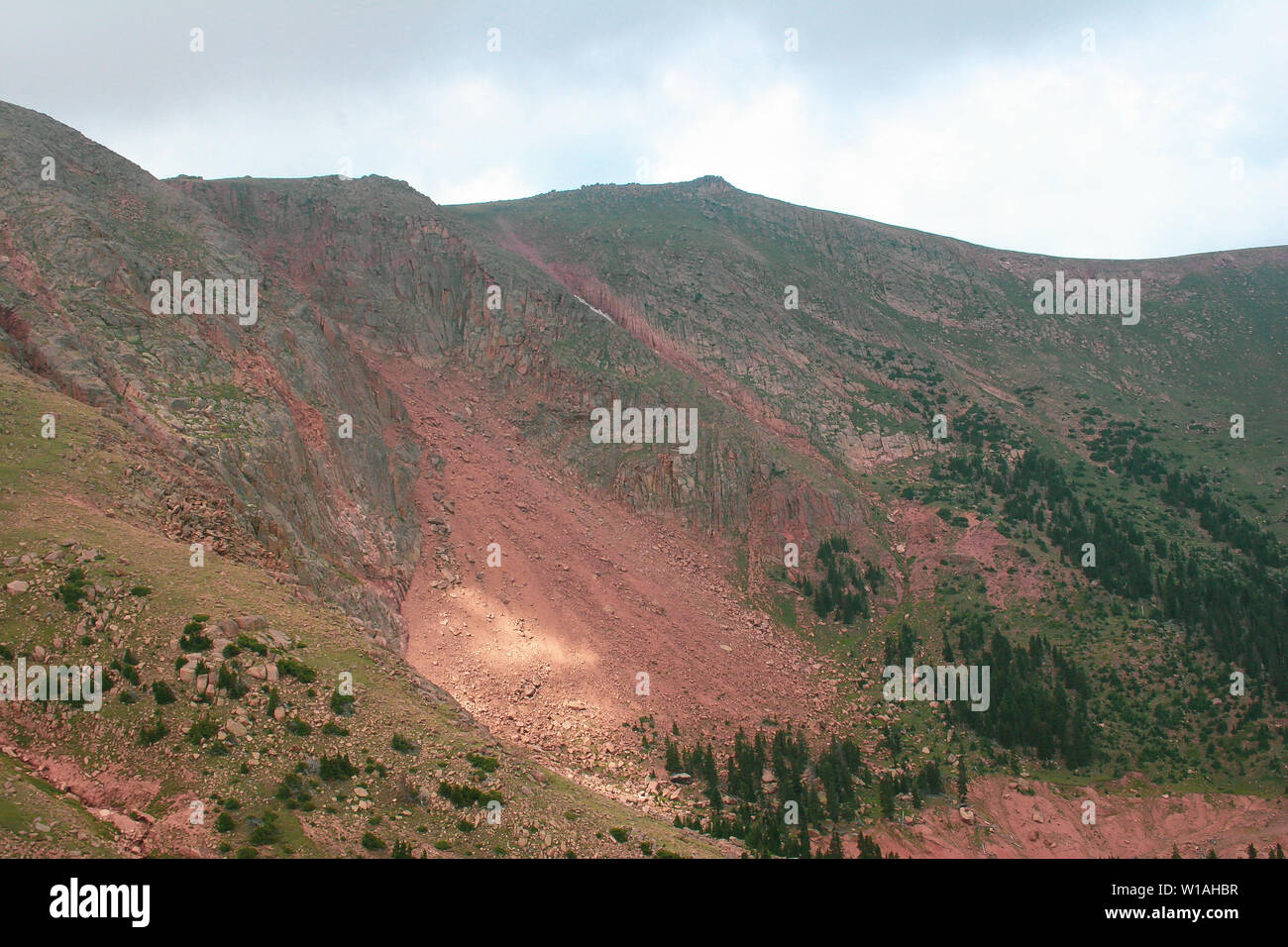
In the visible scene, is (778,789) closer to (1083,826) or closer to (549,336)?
(1083,826)

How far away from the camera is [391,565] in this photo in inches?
1463

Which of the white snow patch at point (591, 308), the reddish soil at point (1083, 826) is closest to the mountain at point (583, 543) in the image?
the reddish soil at point (1083, 826)

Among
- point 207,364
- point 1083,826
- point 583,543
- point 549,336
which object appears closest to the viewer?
point 207,364

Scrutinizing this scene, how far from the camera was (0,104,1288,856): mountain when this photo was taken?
2077cm

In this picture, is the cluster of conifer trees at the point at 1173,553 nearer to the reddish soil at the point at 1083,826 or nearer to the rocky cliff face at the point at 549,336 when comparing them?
the rocky cliff face at the point at 549,336

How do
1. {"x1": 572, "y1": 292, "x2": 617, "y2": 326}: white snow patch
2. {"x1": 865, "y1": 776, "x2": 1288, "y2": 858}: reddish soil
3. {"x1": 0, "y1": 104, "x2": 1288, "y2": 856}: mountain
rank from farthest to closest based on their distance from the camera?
{"x1": 572, "y1": 292, "x2": 617, "y2": 326}: white snow patch → {"x1": 865, "y1": 776, "x2": 1288, "y2": 858}: reddish soil → {"x1": 0, "y1": 104, "x2": 1288, "y2": 856}: mountain

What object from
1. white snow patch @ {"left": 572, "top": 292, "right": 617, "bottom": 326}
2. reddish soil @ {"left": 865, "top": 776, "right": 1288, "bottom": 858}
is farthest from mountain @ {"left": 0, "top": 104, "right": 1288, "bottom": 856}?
A: white snow patch @ {"left": 572, "top": 292, "right": 617, "bottom": 326}

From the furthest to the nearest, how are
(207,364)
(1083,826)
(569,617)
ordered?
(569,617), (1083,826), (207,364)

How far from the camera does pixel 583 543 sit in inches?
1752

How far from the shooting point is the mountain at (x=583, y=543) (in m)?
20.8

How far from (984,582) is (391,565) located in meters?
31.6

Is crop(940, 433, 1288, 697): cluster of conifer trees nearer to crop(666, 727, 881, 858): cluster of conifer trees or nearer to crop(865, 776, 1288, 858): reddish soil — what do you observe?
crop(865, 776, 1288, 858): reddish soil


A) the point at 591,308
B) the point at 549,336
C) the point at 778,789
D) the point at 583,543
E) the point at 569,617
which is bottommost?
the point at 778,789

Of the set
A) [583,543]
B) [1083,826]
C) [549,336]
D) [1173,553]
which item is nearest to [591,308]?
[549,336]
